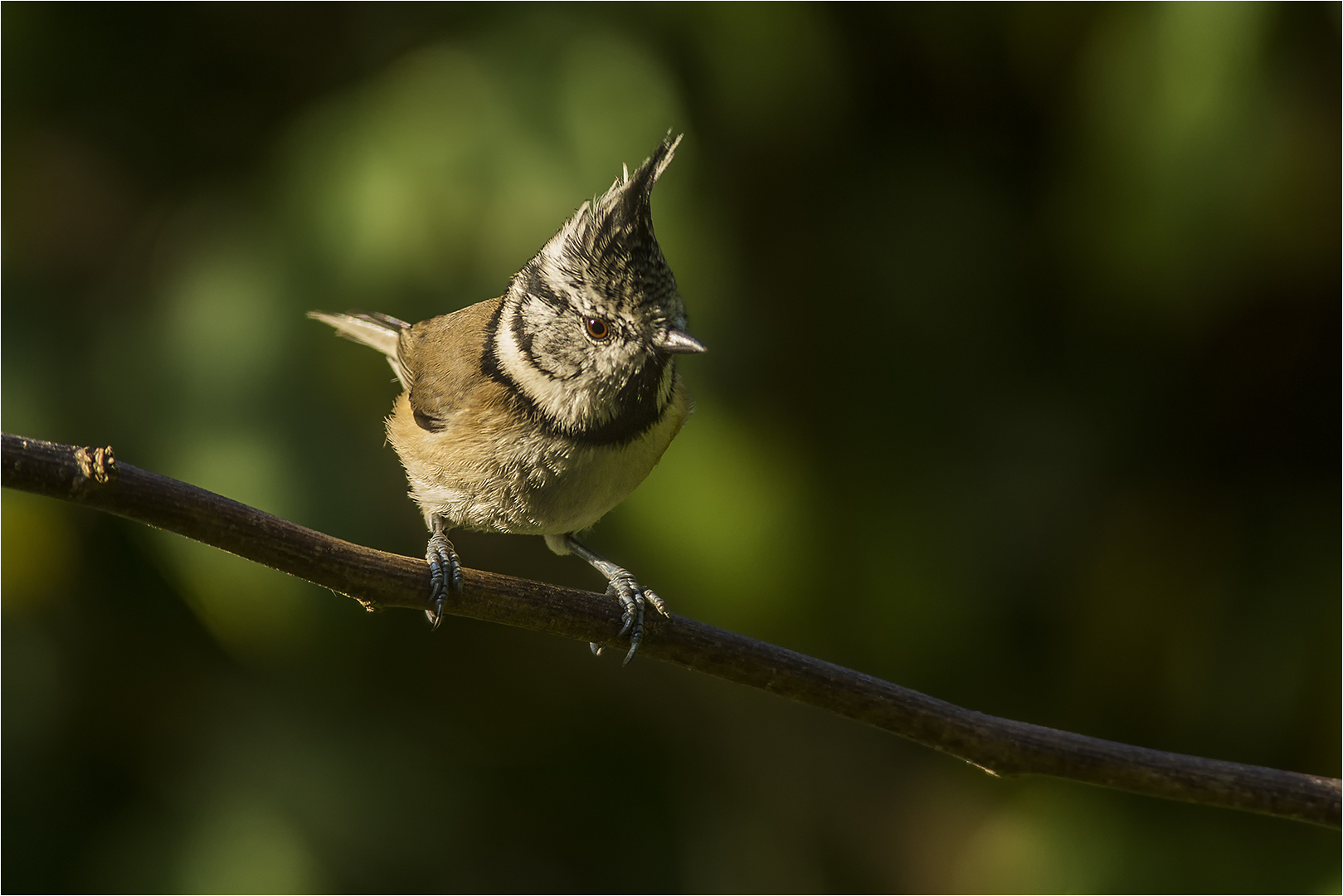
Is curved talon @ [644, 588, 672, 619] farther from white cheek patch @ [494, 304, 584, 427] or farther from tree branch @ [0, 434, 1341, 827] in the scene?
white cheek patch @ [494, 304, 584, 427]

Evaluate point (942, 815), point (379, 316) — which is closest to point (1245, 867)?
point (942, 815)

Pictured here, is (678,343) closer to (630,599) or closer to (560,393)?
(560,393)

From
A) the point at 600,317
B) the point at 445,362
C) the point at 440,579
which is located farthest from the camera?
the point at 445,362

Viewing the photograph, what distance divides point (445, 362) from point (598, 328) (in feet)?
1.97

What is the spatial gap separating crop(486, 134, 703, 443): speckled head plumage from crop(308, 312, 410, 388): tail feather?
0.46 meters

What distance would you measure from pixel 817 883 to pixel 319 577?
2530 millimetres

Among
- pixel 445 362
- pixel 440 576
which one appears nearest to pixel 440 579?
pixel 440 576

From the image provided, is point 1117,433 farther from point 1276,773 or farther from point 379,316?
point 379,316

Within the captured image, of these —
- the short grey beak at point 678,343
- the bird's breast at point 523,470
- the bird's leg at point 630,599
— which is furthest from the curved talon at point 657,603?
the short grey beak at point 678,343

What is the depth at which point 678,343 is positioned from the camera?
5.61 feet

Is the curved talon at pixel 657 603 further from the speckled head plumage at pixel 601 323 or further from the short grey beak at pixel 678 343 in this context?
the short grey beak at pixel 678 343

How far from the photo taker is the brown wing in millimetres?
2203

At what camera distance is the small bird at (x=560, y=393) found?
68.3 inches

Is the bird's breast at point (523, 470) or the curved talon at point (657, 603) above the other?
the bird's breast at point (523, 470)
